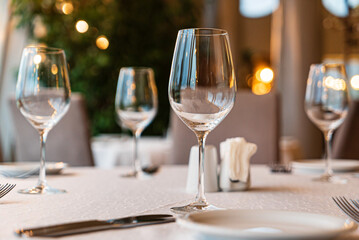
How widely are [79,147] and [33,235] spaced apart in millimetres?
1525

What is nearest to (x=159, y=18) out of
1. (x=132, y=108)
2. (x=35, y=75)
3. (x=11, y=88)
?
(x=11, y=88)

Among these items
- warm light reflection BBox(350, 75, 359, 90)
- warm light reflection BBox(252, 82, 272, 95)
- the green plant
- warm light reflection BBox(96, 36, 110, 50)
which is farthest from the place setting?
warm light reflection BBox(350, 75, 359, 90)

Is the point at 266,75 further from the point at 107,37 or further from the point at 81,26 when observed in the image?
the point at 81,26

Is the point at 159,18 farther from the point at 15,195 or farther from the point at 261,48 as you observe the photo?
the point at 15,195

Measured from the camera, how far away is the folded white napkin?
0.95 meters

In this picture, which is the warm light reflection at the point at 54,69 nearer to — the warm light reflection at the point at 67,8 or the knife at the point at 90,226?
the knife at the point at 90,226

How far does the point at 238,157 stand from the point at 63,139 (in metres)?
1.25

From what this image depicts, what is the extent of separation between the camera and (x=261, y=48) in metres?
9.43

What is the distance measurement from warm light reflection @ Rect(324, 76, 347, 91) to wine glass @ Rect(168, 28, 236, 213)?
56 cm

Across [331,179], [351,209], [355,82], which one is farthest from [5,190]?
[355,82]

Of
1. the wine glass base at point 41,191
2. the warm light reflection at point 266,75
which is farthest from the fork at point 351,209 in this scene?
the warm light reflection at point 266,75

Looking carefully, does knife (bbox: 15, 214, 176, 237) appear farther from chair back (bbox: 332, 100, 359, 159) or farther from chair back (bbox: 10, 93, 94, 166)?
chair back (bbox: 332, 100, 359, 159)

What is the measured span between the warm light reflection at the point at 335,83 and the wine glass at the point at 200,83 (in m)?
0.56

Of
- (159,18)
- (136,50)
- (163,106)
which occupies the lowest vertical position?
(163,106)
